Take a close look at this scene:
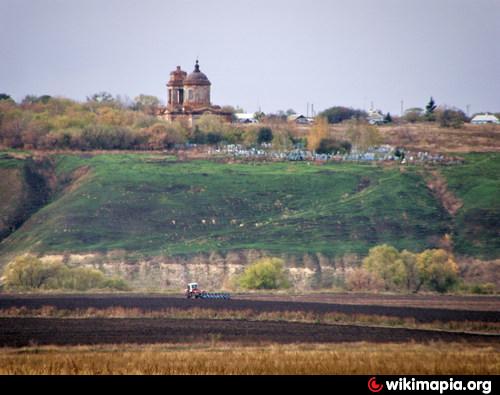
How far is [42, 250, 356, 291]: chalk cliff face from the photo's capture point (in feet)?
303

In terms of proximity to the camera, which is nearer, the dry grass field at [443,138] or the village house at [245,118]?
the dry grass field at [443,138]

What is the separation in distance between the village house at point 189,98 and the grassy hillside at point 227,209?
26141mm

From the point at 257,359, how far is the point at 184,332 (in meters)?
11.2

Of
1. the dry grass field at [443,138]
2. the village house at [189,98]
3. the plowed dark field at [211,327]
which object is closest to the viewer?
the plowed dark field at [211,327]

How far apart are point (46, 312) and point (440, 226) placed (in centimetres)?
5185

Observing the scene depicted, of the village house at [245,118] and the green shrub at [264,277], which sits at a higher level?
the village house at [245,118]

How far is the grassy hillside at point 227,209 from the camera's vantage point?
104688mm

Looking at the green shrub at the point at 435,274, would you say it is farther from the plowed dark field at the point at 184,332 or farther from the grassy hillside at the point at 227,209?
the plowed dark field at the point at 184,332

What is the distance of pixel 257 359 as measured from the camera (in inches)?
1875
